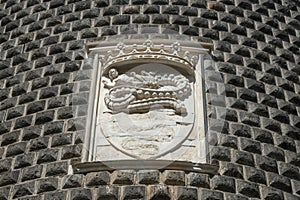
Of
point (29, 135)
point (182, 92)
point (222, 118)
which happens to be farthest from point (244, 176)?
point (29, 135)

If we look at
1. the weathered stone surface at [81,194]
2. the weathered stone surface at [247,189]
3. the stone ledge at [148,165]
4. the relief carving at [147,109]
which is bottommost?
the weathered stone surface at [81,194]

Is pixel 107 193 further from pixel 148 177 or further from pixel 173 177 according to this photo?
pixel 173 177

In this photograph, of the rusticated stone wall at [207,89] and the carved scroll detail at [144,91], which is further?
the carved scroll detail at [144,91]

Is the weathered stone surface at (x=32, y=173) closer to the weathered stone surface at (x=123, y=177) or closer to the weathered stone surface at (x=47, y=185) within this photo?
the weathered stone surface at (x=47, y=185)

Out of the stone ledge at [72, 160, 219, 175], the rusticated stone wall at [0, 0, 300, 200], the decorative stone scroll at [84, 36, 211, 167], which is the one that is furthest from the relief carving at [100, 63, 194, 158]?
the rusticated stone wall at [0, 0, 300, 200]

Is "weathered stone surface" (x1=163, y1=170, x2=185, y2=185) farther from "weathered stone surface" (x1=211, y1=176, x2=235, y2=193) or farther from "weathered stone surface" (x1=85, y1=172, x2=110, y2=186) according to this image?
"weathered stone surface" (x1=85, y1=172, x2=110, y2=186)

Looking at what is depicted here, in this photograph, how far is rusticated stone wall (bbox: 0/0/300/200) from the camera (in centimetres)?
582

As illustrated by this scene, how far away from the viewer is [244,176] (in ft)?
19.6

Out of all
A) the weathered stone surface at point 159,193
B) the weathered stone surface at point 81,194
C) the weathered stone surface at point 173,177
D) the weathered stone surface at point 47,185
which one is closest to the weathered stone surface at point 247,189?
the weathered stone surface at point 173,177

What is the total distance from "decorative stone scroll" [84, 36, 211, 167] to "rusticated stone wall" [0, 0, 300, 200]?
165 millimetres

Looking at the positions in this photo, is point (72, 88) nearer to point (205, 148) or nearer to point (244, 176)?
point (205, 148)

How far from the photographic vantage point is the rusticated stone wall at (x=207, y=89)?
19.1ft

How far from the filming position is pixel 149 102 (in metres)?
6.47

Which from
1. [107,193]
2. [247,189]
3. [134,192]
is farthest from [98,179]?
[247,189]
